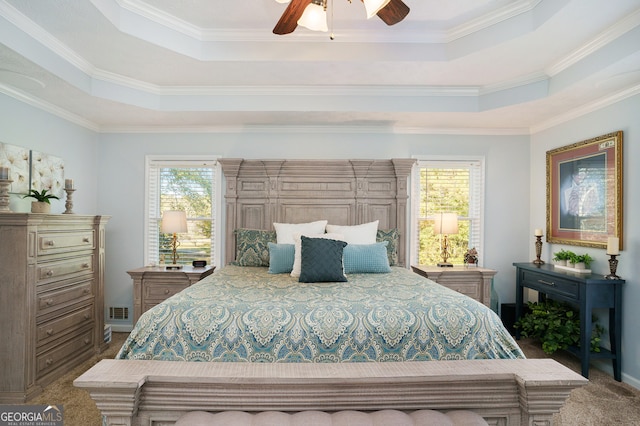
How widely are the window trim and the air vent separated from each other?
11.4 ft

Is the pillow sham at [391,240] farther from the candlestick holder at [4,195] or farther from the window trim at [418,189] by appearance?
the candlestick holder at [4,195]

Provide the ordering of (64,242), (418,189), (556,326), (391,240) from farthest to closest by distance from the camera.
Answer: (418,189) < (391,240) < (556,326) < (64,242)

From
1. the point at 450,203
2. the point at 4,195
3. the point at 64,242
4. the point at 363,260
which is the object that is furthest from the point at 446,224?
the point at 4,195

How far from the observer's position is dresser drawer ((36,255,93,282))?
282cm

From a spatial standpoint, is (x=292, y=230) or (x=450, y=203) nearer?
(x=292, y=230)

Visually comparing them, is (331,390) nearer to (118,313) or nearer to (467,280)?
(467,280)

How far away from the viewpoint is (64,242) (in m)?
3.07

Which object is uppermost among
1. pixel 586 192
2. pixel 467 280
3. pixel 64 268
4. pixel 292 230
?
pixel 586 192

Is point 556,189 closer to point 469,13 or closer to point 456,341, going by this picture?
point 469,13

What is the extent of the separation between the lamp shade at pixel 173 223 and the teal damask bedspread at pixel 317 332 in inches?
75.0

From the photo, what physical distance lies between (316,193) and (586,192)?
9.01 feet

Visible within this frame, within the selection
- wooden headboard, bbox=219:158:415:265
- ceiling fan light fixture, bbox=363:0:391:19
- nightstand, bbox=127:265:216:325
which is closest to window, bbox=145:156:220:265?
wooden headboard, bbox=219:158:415:265

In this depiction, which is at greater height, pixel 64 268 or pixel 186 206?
pixel 186 206

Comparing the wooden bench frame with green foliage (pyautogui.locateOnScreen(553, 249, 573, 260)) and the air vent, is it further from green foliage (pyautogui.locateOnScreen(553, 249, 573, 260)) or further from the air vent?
the air vent
